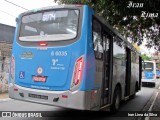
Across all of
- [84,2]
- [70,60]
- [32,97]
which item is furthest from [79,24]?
[84,2]

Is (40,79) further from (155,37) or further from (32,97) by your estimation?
(155,37)

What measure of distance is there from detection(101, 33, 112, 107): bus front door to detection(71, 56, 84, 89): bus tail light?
1473 mm

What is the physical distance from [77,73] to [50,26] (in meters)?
1.57

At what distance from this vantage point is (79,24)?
7363 mm

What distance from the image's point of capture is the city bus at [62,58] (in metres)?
7.13

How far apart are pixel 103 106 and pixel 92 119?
80cm

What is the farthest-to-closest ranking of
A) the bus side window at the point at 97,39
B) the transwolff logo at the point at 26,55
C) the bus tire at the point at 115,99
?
the bus tire at the point at 115,99
the transwolff logo at the point at 26,55
the bus side window at the point at 97,39

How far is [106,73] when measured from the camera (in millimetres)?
8766

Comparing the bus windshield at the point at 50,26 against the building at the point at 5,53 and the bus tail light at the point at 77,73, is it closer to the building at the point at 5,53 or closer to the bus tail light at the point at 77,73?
the bus tail light at the point at 77,73

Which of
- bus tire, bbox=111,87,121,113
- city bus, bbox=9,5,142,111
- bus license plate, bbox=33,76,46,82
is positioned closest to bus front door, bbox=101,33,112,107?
city bus, bbox=9,5,142,111

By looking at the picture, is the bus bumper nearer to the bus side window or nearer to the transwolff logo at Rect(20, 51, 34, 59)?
the transwolff logo at Rect(20, 51, 34, 59)

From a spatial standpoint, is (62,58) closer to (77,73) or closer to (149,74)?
(77,73)

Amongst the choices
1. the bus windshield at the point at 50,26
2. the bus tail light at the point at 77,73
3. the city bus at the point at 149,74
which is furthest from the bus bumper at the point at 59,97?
the city bus at the point at 149,74

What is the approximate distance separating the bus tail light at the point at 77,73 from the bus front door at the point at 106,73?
4.83ft
